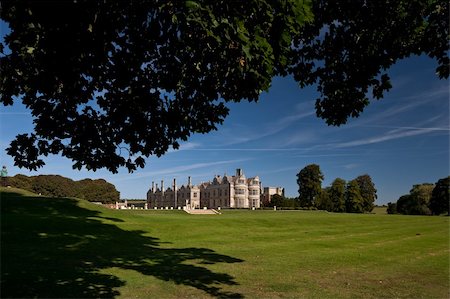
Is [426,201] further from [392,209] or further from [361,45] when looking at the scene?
[361,45]

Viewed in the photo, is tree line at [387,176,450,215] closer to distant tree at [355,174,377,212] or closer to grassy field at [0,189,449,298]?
distant tree at [355,174,377,212]

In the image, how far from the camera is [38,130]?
8.88 m

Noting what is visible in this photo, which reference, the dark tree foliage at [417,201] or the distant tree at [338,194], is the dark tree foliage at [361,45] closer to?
the distant tree at [338,194]

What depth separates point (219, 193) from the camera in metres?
123

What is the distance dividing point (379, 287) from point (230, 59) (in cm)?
937

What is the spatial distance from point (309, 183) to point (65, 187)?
72.6m

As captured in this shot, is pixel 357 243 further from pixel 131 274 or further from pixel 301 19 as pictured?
pixel 301 19

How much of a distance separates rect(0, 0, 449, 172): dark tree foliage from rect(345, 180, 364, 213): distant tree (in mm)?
91802

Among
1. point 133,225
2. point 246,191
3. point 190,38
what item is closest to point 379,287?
point 190,38

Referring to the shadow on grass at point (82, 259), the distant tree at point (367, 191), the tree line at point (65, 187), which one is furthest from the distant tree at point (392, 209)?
the shadow on grass at point (82, 259)

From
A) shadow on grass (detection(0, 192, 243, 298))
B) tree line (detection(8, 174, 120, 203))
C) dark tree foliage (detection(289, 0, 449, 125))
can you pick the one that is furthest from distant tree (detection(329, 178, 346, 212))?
dark tree foliage (detection(289, 0, 449, 125))

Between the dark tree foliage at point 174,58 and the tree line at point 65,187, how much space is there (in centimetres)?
10637

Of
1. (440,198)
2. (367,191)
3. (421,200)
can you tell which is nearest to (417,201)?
(421,200)

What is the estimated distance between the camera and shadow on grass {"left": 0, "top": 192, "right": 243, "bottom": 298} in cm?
1076
